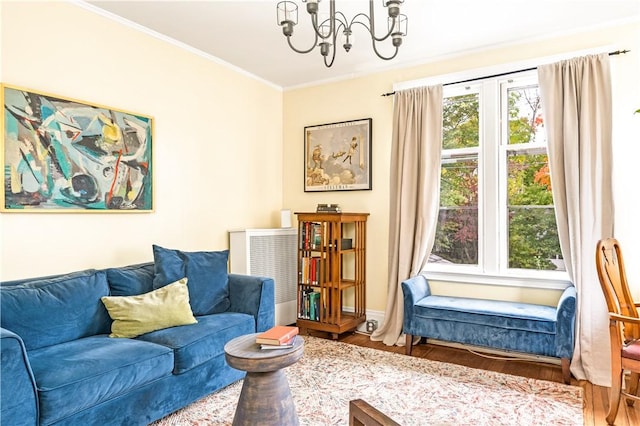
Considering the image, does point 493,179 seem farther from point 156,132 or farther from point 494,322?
point 156,132

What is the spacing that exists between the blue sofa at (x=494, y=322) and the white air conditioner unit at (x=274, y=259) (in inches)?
54.8

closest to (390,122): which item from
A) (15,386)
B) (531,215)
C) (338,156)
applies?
(338,156)

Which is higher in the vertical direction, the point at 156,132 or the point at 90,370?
the point at 156,132

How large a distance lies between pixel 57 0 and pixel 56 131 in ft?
2.92

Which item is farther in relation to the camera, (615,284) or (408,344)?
(408,344)

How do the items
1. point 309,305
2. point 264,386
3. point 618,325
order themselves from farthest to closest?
point 309,305 → point 618,325 → point 264,386

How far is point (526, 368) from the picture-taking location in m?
3.20

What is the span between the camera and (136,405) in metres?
2.17

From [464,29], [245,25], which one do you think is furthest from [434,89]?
[245,25]

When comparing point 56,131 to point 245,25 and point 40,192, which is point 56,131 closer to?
point 40,192

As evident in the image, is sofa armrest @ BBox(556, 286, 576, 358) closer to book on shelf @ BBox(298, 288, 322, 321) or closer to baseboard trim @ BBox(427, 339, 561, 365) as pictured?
baseboard trim @ BBox(427, 339, 561, 365)

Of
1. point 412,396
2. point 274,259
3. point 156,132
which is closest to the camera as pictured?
point 412,396

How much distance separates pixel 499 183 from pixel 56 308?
3.48 m

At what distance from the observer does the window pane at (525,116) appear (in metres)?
3.49
